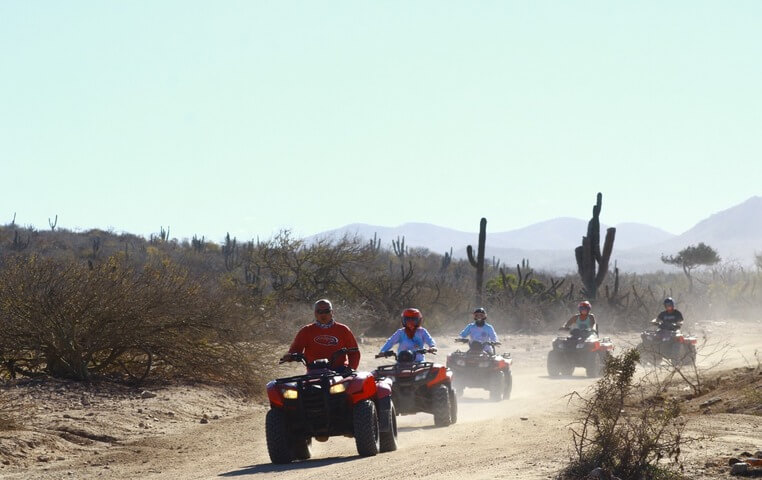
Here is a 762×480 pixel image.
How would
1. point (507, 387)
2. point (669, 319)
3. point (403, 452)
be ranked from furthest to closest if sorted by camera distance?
point (669, 319)
point (507, 387)
point (403, 452)

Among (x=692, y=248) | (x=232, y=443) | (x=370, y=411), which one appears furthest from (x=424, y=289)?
(x=692, y=248)

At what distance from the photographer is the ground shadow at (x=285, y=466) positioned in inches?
488

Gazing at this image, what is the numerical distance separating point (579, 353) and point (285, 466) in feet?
50.7

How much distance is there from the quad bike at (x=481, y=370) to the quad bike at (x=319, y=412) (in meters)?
8.80

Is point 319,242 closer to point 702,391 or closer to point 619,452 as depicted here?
point 702,391

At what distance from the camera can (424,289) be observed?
149 feet

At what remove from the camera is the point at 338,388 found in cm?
1305

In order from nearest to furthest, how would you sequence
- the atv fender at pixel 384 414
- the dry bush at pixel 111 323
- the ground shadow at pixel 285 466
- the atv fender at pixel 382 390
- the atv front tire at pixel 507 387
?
the ground shadow at pixel 285 466 < the atv fender at pixel 384 414 < the atv fender at pixel 382 390 < the dry bush at pixel 111 323 < the atv front tire at pixel 507 387

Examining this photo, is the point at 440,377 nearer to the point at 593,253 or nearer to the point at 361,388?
the point at 361,388

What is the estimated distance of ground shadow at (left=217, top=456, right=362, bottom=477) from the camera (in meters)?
12.4

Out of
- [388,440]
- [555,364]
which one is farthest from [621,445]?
[555,364]

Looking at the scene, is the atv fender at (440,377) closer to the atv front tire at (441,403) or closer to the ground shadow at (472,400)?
the atv front tire at (441,403)

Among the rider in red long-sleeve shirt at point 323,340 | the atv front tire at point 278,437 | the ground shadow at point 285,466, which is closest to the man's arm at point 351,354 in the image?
the rider in red long-sleeve shirt at point 323,340

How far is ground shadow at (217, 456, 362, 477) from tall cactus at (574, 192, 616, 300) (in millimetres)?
31409
